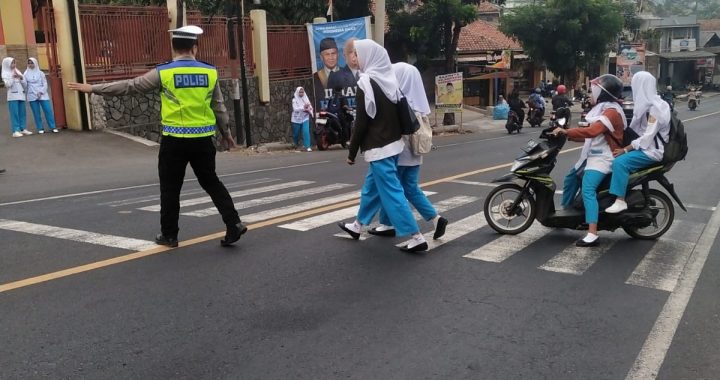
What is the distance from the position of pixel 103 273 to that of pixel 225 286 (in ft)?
3.43

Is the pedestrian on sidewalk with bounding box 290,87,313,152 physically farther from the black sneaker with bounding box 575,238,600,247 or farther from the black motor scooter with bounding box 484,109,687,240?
the black sneaker with bounding box 575,238,600,247

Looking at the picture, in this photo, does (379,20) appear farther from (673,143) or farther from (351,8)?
(673,143)

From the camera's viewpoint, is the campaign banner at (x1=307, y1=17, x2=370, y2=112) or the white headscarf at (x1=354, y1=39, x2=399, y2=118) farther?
the campaign banner at (x1=307, y1=17, x2=370, y2=112)

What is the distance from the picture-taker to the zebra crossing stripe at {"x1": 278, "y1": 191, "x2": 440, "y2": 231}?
6965mm

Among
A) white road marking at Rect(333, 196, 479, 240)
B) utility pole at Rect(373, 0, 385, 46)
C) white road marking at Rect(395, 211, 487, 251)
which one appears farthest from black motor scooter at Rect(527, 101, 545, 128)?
white road marking at Rect(395, 211, 487, 251)

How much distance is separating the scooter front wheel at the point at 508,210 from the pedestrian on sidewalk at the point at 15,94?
11.8m

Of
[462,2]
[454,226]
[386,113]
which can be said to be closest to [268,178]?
[454,226]

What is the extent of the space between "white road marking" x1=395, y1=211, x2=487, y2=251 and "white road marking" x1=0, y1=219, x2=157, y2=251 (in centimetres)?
245

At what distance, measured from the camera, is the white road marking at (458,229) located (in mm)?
6355

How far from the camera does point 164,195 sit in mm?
5832

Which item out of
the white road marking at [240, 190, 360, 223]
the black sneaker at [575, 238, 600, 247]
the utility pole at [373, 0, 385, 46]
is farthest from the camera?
the utility pole at [373, 0, 385, 46]

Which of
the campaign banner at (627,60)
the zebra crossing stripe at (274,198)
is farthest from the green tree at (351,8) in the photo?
the campaign banner at (627,60)

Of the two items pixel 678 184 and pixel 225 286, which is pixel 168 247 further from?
pixel 678 184

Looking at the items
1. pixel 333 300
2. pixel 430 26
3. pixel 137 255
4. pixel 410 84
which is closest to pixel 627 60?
pixel 430 26
